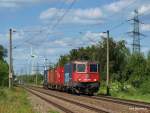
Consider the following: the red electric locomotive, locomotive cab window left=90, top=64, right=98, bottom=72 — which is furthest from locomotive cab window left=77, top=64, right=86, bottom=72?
locomotive cab window left=90, top=64, right=98, bottom=72

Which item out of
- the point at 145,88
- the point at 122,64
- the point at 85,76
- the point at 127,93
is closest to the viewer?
the point at 145,88

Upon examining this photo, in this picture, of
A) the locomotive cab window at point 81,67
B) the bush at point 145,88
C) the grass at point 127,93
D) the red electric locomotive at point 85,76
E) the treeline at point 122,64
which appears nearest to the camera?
the grass at point 127,93

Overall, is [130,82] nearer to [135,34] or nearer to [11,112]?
[135,34]

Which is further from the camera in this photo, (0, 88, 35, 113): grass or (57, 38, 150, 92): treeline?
(57, 38, 150, 92): treeline

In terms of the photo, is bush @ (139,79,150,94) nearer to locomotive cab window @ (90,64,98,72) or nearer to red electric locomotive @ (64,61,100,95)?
red electric locomotive @ (64,61,100,95)

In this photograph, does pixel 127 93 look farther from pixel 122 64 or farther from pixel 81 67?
pixel 122 64

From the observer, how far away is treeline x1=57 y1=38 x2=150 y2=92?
59344mm

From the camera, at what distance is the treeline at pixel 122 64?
59.3m

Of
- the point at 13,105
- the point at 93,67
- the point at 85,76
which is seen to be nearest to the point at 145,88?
the point at 93,67

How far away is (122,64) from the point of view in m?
78.7

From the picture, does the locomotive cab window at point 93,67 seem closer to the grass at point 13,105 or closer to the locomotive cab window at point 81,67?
the locomotive cab window at point 81,67

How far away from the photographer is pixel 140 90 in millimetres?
51062

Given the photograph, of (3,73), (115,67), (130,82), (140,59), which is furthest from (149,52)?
(3,73)

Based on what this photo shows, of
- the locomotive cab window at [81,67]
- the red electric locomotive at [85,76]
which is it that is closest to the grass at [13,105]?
the red electric locomotive at [85,76]
